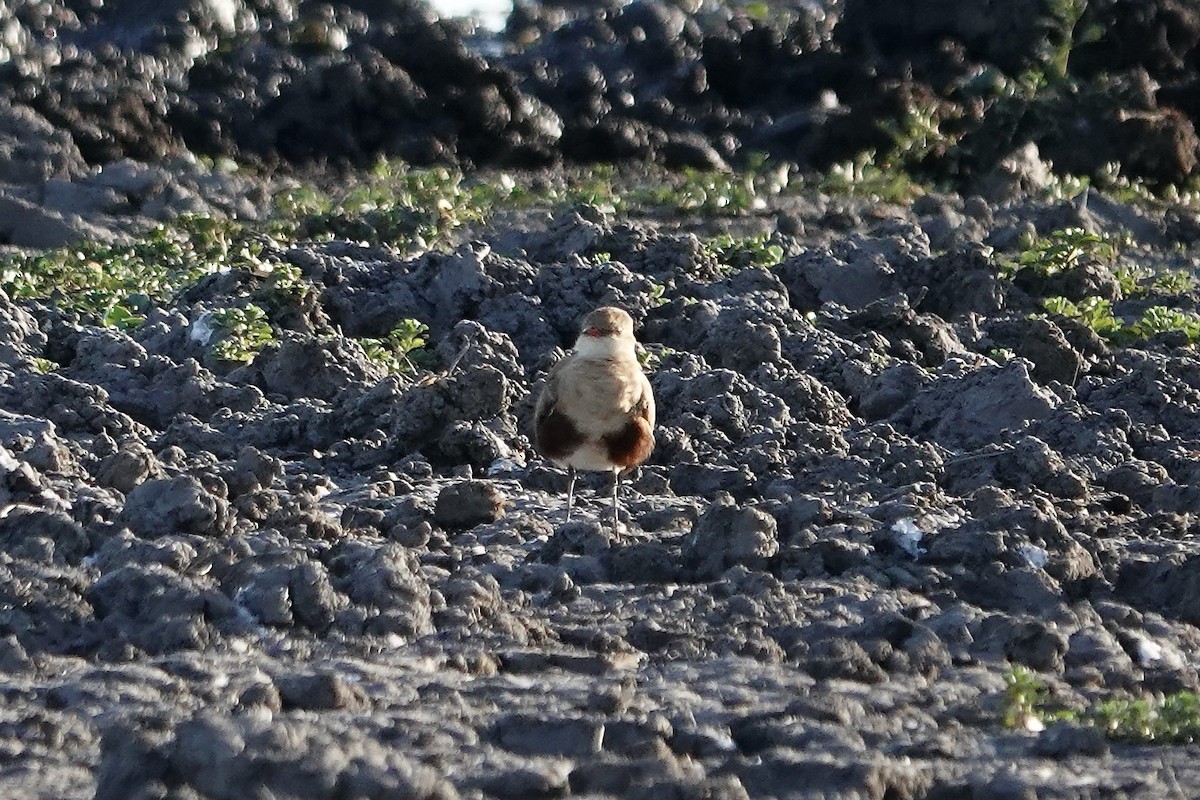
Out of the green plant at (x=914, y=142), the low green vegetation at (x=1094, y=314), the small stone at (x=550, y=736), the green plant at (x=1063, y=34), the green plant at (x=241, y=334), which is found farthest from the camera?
the green plant at (x=1063, y=34)

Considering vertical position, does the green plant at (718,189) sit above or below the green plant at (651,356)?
above

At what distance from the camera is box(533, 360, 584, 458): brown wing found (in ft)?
23.1

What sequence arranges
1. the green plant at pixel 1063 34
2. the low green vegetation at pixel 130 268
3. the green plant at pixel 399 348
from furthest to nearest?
the green plant at pixel 1063 34 < the low green vegetation at pixel 130 268 < the green plant at pixel 399 348

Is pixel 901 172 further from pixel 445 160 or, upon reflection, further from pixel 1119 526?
pixel 1119 526

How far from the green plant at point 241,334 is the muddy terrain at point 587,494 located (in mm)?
18

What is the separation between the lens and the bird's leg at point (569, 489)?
699cm

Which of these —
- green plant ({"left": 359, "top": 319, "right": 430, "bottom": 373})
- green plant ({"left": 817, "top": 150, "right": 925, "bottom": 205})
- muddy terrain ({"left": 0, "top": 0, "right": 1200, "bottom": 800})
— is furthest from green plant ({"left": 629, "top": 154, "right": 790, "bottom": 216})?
green plant ({"left": 359, "top": 319, "right": 430, "bottom": 373})

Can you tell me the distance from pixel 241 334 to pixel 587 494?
7.31ft

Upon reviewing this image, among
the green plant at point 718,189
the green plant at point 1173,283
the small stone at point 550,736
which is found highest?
the green plant at point 718,189

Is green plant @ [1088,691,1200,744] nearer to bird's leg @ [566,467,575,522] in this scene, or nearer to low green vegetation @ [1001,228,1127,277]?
bird's leg @ [566,467,575,522]

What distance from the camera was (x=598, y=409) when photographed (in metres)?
7.04

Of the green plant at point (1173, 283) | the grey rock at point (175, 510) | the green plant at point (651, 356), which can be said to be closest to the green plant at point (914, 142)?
the green plant at point (1173, 283)

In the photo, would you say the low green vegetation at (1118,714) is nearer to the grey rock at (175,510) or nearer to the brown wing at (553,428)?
the brown wing at (553,428)

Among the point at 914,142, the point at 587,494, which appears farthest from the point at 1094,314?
the point at 914,142
